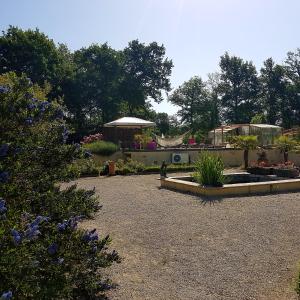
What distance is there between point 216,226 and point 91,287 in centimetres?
476

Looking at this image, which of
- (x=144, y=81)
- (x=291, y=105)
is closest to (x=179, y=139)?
(x=144, y=81)

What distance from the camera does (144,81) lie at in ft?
161

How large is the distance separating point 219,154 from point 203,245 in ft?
50.4

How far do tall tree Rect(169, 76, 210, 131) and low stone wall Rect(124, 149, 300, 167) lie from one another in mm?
35630

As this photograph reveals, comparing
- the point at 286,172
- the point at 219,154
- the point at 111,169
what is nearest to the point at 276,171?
the point at 286,172

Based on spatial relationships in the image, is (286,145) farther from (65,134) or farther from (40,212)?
(40,212)

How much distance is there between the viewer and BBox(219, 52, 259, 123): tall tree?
57.5m

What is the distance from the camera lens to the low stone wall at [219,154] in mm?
21641

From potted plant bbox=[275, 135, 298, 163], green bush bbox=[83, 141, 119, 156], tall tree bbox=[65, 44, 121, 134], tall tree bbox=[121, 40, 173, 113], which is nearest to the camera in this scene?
potted plant bbox=[275, 135, 298, 163]

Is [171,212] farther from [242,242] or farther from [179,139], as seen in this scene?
[179,139]

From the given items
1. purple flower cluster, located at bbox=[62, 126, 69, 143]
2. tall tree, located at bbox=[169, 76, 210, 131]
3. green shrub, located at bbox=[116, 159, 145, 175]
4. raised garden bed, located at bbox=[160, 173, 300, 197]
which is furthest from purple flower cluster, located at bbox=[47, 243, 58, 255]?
tall tree, located at bbox=[169, 76, 210, 131]

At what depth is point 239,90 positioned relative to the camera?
5881cm

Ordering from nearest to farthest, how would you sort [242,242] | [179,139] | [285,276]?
[285,276] < [242,242] < [179,139]

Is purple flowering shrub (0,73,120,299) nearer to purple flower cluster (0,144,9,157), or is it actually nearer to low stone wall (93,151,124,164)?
purple flower cluster (0,144,9,157)
